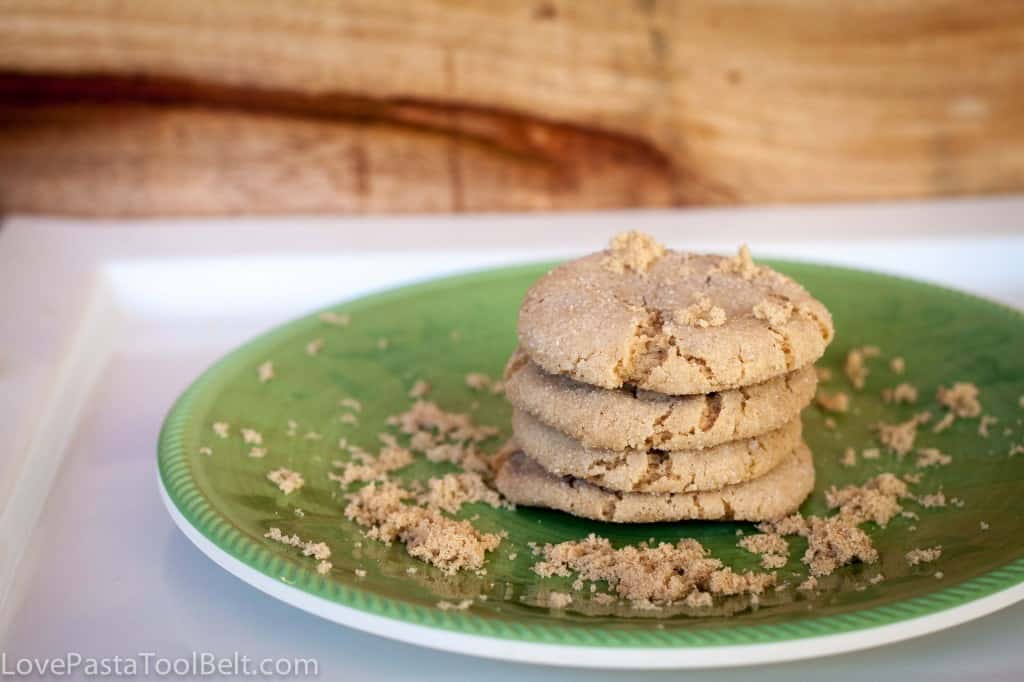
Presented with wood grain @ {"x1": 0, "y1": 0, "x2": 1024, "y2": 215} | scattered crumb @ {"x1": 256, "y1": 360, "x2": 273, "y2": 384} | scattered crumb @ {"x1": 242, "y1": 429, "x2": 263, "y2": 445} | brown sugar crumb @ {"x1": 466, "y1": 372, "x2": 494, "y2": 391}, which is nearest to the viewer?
scattered crumb @ {"x1": 242, "y1": 429, "x2": 263, "y2": 445}

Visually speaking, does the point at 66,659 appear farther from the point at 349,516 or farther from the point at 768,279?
the point at 768,279

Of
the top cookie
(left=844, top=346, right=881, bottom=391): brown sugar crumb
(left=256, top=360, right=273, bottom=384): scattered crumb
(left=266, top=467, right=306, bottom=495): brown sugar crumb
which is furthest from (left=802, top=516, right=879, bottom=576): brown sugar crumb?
(left=256, top=360, right=273, bottom=384): scattered crumb

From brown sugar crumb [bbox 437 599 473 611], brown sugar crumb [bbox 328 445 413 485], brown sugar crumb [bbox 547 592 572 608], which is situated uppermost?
brown sugar crumb [bbox 437 599 473 611]

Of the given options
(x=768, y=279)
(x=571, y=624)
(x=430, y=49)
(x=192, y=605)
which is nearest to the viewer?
(x=571, y=624)

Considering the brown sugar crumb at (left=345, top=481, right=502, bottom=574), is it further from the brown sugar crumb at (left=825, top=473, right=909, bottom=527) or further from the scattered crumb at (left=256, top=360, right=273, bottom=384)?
the brown sugar crumb at (left=825, top=473, right=909, bottom=527)

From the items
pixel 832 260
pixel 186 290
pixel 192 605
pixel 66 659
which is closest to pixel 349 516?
pixel 192 605

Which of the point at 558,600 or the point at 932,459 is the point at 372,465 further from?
the point at 932,459
